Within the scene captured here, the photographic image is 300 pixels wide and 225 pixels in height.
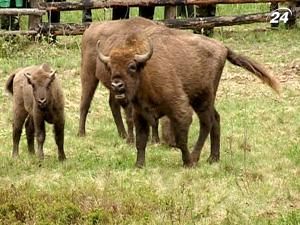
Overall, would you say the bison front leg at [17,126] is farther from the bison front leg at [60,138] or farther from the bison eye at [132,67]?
the bison eye at [132,67]

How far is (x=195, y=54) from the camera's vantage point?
11.2 meters

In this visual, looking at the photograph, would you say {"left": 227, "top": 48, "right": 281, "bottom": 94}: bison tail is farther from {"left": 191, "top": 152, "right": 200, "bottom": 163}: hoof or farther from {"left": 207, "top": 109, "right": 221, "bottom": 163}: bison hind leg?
{"left": 191, "top": 152, "right": 200, "bottom": 163}: hoof

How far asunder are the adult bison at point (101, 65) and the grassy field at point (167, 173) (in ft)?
0.87

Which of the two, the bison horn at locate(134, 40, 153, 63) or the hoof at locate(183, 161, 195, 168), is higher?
the bison horn at locate(134, 40, 153, 63)

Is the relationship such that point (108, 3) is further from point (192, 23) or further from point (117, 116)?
point (117, 116)

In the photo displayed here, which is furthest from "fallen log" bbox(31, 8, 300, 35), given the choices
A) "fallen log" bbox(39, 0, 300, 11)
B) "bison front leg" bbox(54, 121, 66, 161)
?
"bison front leg" bbox(54, 121, 66, 161)

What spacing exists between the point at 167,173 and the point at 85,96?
10.6ft

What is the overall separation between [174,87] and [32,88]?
1817mm

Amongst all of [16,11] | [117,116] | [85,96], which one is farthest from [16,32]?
[117,116]

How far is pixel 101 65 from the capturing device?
40.0 feet

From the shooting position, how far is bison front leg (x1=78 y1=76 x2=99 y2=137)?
13.4m

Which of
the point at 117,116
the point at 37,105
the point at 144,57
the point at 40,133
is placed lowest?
the point at 117,116

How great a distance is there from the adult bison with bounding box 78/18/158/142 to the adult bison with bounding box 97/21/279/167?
0.33m

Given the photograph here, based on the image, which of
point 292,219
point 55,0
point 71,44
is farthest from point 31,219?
point 55,0
